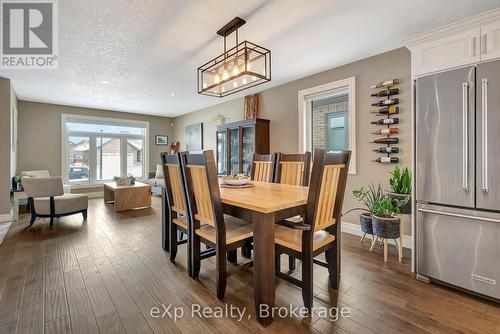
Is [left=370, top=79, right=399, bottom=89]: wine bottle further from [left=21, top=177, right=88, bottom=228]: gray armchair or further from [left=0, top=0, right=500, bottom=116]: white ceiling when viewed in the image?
[left=21, top=177, right=88, bottom=228]: gray armchair

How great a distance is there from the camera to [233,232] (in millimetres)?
1896

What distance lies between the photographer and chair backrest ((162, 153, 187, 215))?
2.14m

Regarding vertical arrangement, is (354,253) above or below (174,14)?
below

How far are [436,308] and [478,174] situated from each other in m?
1.07

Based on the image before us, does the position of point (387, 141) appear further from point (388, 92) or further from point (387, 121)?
point (388, 92)

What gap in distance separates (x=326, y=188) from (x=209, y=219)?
927 mm

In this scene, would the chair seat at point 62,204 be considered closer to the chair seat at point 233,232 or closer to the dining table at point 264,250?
the chair seat at point 233,232

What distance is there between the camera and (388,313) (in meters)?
1.66

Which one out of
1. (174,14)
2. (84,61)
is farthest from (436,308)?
(84,61)

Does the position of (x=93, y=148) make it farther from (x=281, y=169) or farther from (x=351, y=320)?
(x=351, y=320)

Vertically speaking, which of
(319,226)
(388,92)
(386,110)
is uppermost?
(388,92)

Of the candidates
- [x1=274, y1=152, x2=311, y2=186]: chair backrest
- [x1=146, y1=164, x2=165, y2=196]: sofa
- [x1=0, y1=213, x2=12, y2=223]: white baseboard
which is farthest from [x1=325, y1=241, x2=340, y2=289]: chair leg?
[x1=0, y1=213, x2=12, y2=223]: white baseboard

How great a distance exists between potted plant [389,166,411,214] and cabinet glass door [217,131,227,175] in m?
3.28

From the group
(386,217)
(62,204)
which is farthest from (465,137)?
(62,204)
